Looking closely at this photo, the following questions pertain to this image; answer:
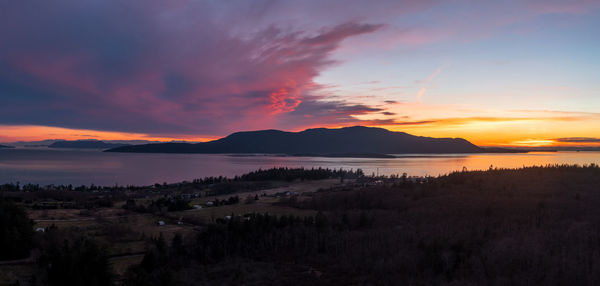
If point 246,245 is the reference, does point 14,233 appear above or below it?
above

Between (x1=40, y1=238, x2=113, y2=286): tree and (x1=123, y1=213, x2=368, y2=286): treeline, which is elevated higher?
(x1=40, y1=238, x2=113, y2=286): tree

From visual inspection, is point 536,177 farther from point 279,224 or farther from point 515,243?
point 279,224

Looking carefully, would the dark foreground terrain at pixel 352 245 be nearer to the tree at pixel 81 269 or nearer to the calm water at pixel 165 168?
the tree at pixel 81 269

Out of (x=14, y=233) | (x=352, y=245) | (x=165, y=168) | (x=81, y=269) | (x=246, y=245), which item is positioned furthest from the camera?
(x=165, y=168)

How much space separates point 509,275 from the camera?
22.6 ft

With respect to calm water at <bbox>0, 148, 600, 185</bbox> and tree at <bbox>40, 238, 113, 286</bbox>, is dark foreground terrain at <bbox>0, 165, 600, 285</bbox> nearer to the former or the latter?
tree at <bbox>40, 238, 113, 286</bbox>

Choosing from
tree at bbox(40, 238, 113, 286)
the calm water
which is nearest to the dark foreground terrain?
tree at bbox(40, 238, 113, 286)

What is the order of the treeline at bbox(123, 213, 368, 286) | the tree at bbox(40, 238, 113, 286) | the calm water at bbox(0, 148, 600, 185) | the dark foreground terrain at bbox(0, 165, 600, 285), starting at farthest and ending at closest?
the calm water at bbox(0, 148, 600, 185) → the treeline at bbox(123, 213, 368, 286) → the dark foreground terrain at bbox(0, 165, 600, 285) → the tree at bbox(40, 238, 113, 286)

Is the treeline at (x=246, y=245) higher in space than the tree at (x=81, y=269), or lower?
lower

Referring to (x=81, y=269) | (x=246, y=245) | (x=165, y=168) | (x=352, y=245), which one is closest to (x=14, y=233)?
(x=81, y=269)

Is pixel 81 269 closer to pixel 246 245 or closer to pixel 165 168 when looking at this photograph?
pixel 246 245

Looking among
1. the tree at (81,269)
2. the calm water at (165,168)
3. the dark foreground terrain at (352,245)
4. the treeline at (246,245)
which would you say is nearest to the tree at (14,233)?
the dark foreground terrain at (352,245)

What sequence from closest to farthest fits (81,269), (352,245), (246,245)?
(81,269)
(352,245)
(246,245)

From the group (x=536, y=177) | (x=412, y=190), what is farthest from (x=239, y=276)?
(x=536, y=177)
